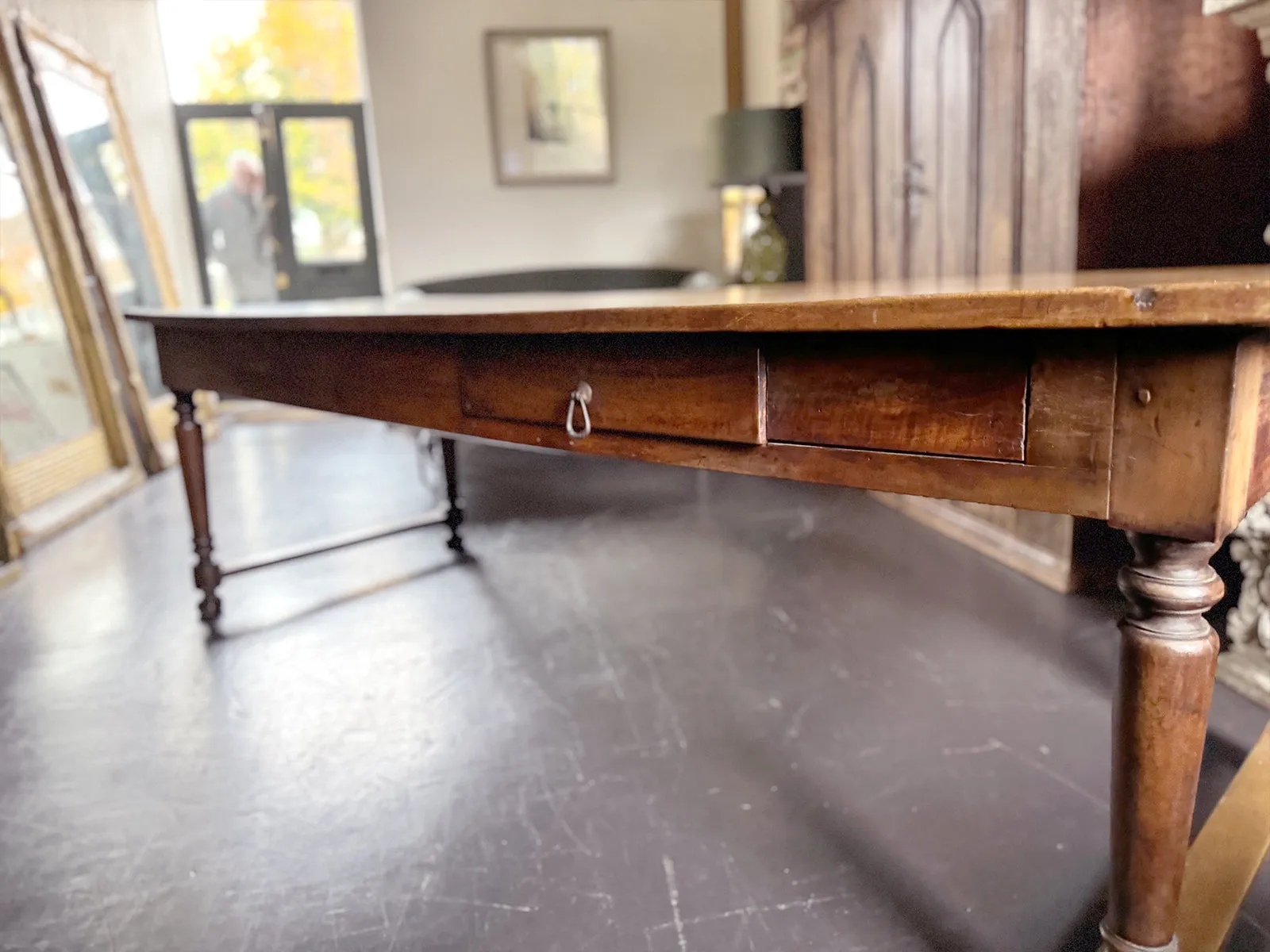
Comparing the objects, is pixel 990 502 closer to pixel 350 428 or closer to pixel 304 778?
pixel 304 778

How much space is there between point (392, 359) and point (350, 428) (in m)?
4.18

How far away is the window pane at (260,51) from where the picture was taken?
6.09 m

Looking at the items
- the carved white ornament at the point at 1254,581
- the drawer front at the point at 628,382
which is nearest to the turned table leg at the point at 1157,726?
the drawer front at the point at 628,382

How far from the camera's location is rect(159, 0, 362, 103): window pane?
6094mm

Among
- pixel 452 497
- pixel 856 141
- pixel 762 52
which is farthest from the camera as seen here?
pixel 762 52

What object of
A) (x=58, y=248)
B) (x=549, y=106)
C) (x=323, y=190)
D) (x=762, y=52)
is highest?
(x=762, y=52)

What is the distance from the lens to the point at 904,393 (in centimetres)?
73

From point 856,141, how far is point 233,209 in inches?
187

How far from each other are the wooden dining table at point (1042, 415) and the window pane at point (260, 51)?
6066 mm

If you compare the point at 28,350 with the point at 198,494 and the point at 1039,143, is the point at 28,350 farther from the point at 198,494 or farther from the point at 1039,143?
the point at 1039,143

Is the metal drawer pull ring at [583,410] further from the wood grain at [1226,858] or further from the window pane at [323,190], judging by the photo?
the window pane at [323,190]

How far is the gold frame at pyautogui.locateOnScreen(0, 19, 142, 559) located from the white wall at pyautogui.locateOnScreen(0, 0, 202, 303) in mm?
1060

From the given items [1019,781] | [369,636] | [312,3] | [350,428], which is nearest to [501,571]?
[369,636]

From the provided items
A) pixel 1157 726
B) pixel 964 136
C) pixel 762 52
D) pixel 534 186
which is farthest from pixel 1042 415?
pixel 534 186
